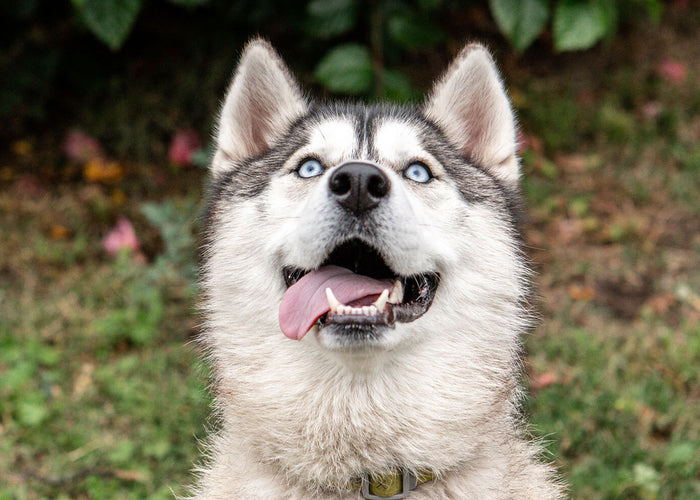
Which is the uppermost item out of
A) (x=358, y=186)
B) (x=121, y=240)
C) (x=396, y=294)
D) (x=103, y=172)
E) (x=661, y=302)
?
(x=358, y=186)

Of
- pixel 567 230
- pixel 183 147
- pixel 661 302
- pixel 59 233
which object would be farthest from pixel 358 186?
pixel 183 147

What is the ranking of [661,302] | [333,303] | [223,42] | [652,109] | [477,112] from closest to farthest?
[333,303]
[477,112]
[661,302]
[223,42]
[652,109]

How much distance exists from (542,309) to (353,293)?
2748mm

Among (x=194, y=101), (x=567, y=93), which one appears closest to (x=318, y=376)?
(x=194, y=101)

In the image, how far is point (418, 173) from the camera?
2842 millimetres

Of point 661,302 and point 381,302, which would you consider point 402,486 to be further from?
point 661,302

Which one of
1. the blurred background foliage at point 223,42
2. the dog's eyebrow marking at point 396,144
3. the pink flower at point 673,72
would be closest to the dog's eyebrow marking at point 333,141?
the dog's eyebrow marking at point 396,144

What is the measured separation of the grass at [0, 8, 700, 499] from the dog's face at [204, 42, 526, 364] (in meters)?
0.82

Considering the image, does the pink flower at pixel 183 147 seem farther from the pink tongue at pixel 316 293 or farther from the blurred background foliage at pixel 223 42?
the pink tongue at pixel 316 293

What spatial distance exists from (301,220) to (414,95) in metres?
2.75

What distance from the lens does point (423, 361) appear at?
8.65 feet

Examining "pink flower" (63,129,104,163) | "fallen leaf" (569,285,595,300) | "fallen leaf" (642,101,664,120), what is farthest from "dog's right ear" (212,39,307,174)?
"fallen leaf" (642,101,664,120)

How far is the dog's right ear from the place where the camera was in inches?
122

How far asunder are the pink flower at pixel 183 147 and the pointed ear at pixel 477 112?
137 inches
